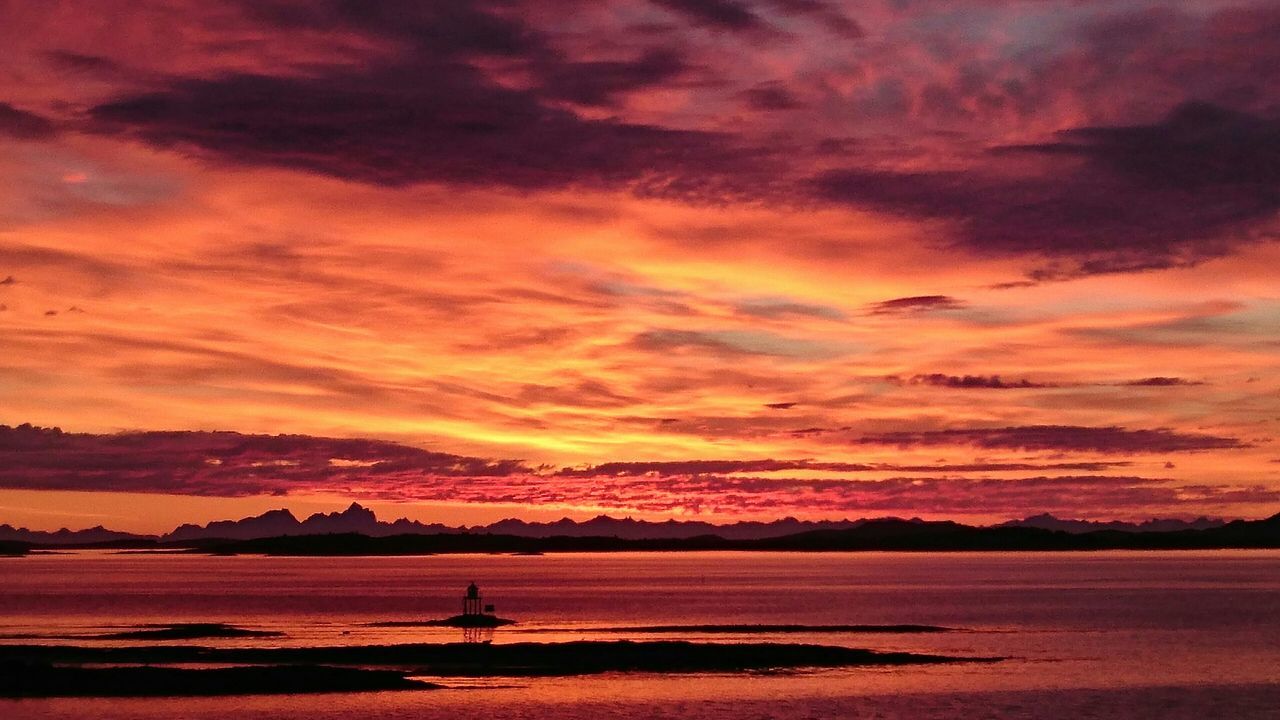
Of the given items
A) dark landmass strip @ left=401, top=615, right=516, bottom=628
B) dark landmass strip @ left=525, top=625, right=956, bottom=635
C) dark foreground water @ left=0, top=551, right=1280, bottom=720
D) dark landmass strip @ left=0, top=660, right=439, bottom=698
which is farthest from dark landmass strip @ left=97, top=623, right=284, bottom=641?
dark landmass strip @ left=0, top=660, right=439, bottom=698

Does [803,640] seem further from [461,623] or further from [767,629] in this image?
[461,623]

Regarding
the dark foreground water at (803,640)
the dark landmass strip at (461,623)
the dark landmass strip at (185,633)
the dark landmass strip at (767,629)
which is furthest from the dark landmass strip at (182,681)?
the dark landmass strip at (461,623)

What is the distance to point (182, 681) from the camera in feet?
196

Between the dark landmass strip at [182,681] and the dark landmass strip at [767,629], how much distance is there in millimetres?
34249

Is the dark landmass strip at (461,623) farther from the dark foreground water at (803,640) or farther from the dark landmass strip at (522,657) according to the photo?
the dark landmass strip at (522,657)

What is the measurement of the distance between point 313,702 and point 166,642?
2715 centimetres

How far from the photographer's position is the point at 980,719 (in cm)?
5184

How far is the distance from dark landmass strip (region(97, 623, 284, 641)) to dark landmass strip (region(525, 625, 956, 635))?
751 inches

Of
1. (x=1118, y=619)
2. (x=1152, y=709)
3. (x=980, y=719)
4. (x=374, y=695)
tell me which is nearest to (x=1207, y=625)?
(x=1118, y=619)

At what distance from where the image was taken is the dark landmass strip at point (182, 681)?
5797cm

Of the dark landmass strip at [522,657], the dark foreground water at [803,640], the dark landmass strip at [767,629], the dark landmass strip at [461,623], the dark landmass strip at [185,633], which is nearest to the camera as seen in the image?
the dark foreground water at [803,640]

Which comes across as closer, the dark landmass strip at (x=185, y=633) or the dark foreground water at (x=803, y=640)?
the dark foreground water at (x=803, y=640)

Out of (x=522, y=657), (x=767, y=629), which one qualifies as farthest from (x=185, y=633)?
(x=767, y=629)

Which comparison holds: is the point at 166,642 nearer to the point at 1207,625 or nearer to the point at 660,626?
the point at 660,626
